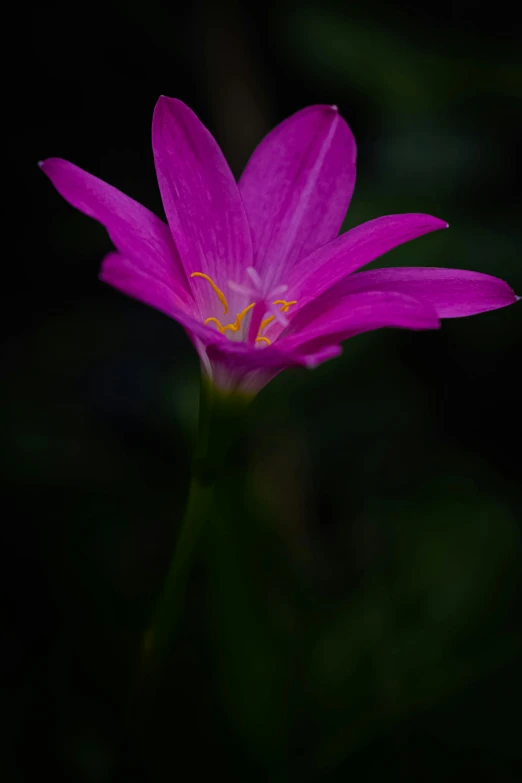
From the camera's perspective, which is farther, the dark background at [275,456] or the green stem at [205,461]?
the dark background at [275,456]

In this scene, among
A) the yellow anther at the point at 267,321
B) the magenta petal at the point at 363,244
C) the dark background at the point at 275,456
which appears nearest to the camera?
the magenta petal at the point at 363,244

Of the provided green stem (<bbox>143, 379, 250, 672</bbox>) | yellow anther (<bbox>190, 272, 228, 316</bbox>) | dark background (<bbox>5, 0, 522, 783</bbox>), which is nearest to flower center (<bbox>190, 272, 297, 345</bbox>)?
yellow anther (<bbox>190, 272, 228, 316</bbox>)

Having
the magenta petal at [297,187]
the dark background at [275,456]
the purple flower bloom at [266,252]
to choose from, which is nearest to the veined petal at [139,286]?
the purple flower bloom at [266,252]

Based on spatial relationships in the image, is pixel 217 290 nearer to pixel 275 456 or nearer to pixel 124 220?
pixel 124 220

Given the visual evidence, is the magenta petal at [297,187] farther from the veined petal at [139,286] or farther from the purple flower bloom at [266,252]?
the veined petal at [139,286]

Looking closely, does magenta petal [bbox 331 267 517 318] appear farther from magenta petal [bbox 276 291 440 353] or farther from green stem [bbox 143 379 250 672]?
green stem [bbox 143 379 250 672]

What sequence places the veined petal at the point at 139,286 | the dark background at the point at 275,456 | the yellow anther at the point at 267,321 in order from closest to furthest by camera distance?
the veined petal at the point at 139,286
the yellow anther at the point at 267,321
the dark background at the point at 275,456

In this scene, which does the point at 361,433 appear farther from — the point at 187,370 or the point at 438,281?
the point at 438,281

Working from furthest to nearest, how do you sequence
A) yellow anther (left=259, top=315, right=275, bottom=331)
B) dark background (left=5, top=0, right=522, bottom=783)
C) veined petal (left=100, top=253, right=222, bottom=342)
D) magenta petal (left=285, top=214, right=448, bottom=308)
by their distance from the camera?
dark background (left=5, top=0, right=522, bottom=783) < yellow anther (left=259, top=315, right=275, bottom=331) < magenta petal (left=285, top=214, right=448, bottom=308) < veined petal (left=100, top=253, right=222, bottom=342)

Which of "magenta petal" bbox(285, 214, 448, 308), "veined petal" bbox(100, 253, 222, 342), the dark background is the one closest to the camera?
"veined petal" bbox(100, 253, 222, 342)
